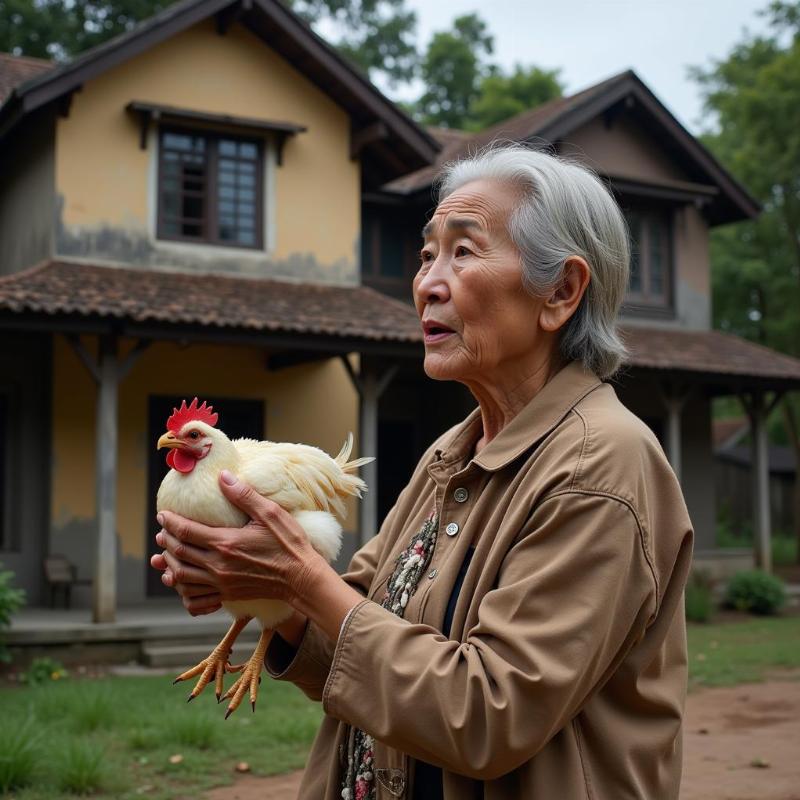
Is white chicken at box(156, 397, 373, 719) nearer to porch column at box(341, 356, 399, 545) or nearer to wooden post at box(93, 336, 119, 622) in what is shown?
wooden post at box(93, 336, 119, 622)

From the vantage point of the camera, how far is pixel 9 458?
14.2 m

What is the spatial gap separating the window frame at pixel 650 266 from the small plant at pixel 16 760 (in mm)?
14128

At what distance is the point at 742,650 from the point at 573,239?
11845 mm

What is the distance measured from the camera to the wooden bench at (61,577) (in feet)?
43.7

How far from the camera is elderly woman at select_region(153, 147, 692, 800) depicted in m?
1.88

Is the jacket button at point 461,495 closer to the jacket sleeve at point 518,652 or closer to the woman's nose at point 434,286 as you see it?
the jacket sleeve at point 518,652

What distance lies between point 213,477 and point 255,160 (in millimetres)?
13607

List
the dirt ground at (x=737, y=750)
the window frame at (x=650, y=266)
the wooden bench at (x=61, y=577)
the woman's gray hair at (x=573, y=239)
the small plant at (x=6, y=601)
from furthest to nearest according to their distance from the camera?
the window frame at (x=650, y=266), the wooden bench at (x=61, y=577), the small plant at (x=6, y=601), the dirt ground at (x=737, y=750), the woman's gray hair at (x=573, y=239)

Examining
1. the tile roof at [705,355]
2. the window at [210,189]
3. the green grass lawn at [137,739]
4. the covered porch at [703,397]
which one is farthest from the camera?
the covered porch at [703,397]

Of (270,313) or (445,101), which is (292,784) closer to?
(270,313)

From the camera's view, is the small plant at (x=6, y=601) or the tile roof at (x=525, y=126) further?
the tile roof at (x=525, y=126)

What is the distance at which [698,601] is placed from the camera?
619 inches

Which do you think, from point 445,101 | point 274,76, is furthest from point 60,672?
point 445,101

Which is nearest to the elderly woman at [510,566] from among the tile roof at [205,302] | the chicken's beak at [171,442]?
the chicken's beak at [171,442]
